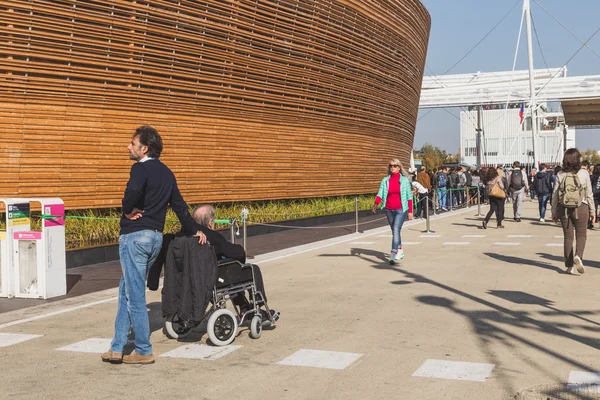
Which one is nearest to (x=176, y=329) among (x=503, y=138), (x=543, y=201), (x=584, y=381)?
(x=584, y=381)

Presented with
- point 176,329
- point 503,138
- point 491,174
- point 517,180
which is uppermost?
point 503,138

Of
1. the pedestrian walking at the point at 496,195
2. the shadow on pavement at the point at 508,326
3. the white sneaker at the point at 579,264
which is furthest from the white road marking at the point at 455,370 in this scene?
the pedestrian walking at the point at 496,195

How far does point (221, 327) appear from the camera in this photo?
6988 mm

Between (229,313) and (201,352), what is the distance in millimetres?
467

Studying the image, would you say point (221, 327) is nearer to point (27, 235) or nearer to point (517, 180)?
point (27, 235)

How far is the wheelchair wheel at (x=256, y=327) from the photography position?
7180 millimetres

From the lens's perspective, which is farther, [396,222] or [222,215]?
[222,215]

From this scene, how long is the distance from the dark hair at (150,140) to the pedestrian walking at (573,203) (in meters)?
7.25

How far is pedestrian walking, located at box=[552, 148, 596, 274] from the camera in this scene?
456 inches

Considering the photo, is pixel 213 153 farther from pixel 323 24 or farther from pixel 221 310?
pixel 221 310

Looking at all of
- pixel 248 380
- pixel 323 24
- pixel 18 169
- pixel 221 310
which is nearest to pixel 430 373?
pixel 248 380

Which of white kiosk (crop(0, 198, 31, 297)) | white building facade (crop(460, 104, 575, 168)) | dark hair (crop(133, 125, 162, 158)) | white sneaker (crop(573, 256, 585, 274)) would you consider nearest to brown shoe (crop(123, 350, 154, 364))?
dark hair (crop(133, 125, 162, 158))

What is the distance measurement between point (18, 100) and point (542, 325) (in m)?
9.41

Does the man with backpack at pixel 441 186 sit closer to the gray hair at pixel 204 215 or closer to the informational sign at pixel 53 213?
the informational sign at pixel 53 213
